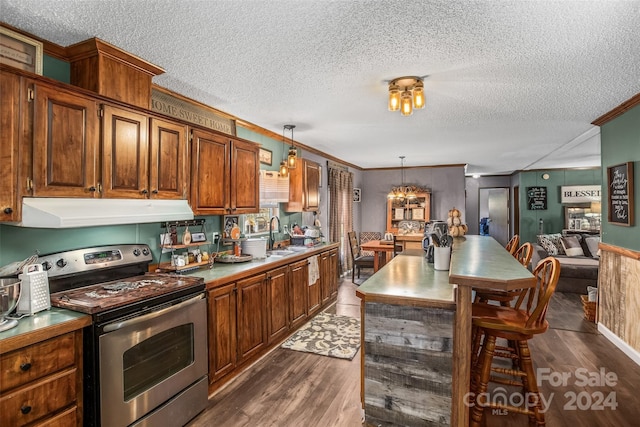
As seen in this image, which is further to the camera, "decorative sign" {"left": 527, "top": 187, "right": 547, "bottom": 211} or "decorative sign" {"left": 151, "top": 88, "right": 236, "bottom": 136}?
"decorative sign" {"left": 527, "top": 187, "right": 547, "bottom": 211}

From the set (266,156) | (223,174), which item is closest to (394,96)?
(223,174)

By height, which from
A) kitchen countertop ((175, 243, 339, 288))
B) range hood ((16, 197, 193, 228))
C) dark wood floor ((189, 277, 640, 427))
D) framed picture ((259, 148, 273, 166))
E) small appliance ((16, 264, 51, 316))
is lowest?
dark wood floor ((189, 277, 640, 427))

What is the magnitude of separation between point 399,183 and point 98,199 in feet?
23.1

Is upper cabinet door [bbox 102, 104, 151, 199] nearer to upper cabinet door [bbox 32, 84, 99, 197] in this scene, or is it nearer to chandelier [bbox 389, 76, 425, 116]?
upper cabinet door [bbox 32, 84, 99, 197]

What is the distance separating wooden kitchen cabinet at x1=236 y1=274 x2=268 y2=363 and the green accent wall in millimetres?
3604

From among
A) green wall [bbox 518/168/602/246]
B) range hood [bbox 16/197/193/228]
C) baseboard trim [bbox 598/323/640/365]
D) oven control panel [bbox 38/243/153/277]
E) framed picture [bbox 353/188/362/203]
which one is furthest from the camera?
green wall [bbox 518/168/602/246]

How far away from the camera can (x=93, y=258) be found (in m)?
2.30

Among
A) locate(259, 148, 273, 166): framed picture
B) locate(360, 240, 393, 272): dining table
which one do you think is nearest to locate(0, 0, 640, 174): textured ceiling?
locate(259, 148, 273, 166): framed picture

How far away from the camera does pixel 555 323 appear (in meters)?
4.22

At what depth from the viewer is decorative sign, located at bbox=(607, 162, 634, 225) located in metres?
3.36

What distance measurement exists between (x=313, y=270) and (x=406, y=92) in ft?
8.12

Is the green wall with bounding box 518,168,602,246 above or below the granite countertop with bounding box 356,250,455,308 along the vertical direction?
above

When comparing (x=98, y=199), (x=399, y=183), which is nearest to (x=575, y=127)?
(x=399, y=183)

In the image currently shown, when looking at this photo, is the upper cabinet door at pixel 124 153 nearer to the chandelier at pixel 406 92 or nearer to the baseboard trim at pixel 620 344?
the chandelier at pixel 406 92
